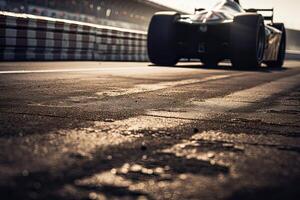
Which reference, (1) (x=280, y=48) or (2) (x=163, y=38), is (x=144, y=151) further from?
(1) (x=280, y=48)

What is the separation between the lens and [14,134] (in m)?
1.43

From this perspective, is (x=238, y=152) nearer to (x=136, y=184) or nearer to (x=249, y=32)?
(x=136, y=184)

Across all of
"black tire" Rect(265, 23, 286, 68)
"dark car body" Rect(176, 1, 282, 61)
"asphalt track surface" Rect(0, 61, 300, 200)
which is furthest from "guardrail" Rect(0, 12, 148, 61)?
"asphalt track surface" Rect(0, 61, 300, 200)

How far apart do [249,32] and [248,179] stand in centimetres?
756

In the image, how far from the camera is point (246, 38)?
824 cm

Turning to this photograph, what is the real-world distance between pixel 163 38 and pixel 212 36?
1.03 m

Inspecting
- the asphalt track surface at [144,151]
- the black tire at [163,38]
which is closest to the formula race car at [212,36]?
the black tire at [163,38]

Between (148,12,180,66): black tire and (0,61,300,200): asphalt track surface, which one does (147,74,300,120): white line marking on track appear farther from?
(148,12,180,66): black tire

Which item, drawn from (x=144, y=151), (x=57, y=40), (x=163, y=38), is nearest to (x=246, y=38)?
(x=163, y=38)

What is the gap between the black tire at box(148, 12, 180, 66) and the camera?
8.91 metres

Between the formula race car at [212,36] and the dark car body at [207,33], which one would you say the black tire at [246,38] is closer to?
the formula race car at [212,36]

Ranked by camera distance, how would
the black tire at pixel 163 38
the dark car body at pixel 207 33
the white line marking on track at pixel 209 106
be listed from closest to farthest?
the white line marking on track at pixel 209 106
the dark car body at pixel 207 33
the black tire at pixel 163 38

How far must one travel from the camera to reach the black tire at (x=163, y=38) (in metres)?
8.91

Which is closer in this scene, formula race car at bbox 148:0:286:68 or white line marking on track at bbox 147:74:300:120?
white line marking on track at bbox 147:74:300:120
